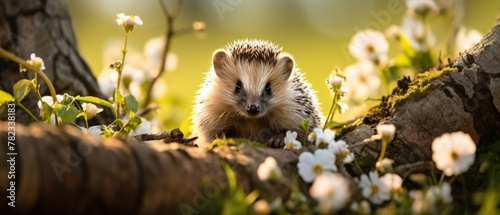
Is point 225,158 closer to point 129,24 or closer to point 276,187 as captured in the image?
point 276,187

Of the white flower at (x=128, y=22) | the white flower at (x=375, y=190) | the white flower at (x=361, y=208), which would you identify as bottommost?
the white flower at (x=361, y=208)

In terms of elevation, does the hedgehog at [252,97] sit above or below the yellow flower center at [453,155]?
above

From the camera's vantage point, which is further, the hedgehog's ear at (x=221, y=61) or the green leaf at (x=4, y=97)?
the hedgehog's ear at (x=221, y=61)

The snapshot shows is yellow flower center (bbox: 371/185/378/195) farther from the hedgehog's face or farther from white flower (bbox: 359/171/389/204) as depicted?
the hedgehog's face

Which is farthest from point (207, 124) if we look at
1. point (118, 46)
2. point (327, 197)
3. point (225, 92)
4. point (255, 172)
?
point (118, 46)

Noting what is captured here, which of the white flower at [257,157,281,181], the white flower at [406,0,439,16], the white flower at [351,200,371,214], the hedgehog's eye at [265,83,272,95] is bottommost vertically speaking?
the white flower at [351,200,371,214]

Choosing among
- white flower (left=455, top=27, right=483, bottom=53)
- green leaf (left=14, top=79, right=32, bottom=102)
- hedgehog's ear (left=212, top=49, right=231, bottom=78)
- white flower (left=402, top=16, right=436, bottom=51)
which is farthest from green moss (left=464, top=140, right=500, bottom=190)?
white flower (left=455, top=27, right=483, bottom=53)

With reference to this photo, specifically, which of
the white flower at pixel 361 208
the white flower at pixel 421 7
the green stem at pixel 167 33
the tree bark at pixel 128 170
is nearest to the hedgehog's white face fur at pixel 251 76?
the green stem at pixel 167 33

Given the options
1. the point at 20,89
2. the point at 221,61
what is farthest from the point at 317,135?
the point at 221,61

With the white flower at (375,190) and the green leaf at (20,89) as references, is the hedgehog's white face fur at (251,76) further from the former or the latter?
the white flower at (375,190)
